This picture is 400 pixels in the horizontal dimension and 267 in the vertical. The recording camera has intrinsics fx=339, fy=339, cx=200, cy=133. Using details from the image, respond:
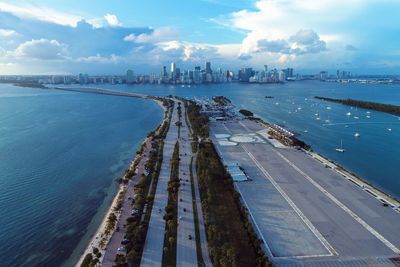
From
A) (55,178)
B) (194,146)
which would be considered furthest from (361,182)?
(55,178)

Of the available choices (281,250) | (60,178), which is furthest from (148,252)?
(60,178)

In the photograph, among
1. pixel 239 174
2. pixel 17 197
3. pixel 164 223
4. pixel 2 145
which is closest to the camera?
pixel 164 223

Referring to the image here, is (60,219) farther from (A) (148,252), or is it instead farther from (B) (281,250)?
(B) (281,250)

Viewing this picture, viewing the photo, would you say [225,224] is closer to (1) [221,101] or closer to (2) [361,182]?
(2) [361,182]

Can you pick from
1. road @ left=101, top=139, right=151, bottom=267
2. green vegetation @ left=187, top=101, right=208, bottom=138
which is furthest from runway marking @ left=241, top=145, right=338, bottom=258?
green vegetation @ left=187, top=101, right=208, bottom=138

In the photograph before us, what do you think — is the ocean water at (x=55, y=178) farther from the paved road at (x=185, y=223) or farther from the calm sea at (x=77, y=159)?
the paved road at (x=185, y=223)
